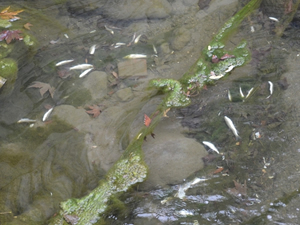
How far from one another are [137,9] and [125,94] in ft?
7.61

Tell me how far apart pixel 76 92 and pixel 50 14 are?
2247mm

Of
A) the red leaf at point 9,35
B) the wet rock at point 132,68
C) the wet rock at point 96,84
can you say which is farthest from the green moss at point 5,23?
the wet rock at point 132,68

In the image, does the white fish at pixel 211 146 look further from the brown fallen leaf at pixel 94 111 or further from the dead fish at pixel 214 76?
the brown fallen leaf at pixel 94 111

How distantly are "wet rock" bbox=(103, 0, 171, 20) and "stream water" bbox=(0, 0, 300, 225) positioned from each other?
3 cm

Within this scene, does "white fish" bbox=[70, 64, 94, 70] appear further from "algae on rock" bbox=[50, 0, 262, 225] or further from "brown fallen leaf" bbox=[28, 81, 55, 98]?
"algae on rock" bbox=[50, 0, 262, 225]

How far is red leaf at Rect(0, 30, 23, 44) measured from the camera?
17.5 feet

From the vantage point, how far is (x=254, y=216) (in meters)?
3.22

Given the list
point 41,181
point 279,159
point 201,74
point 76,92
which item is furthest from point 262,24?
point 41,181

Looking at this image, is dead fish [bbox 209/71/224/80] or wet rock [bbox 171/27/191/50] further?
wet rock [bbox 171/27/191/50]

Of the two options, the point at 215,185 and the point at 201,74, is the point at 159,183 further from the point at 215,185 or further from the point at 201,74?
the point at 201,74

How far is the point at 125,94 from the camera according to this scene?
4.78 meters

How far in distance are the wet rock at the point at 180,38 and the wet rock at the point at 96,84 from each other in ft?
4.74

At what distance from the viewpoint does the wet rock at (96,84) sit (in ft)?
15.8

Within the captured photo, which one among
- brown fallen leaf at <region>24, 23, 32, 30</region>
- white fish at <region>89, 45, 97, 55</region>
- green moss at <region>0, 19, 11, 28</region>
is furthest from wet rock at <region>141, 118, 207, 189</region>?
green moss at <region>0, 19, 11, 28</region>
